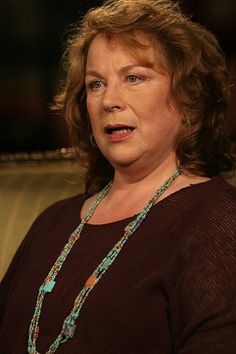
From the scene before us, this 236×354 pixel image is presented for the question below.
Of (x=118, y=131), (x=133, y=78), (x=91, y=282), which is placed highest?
(x=133, y=78)

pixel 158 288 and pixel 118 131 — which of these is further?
pixel 118 131

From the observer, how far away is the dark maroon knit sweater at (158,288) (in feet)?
3.37

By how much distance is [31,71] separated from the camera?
2.13 m

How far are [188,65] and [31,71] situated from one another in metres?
0.98

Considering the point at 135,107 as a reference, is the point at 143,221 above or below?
below

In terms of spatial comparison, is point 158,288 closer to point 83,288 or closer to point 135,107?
point 83,288

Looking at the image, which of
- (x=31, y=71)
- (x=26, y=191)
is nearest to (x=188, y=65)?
(x=26, y=191)

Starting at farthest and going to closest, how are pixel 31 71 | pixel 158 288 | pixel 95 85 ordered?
1. pixel 31 71
2. pixel 95 85
3. pixel 158 288

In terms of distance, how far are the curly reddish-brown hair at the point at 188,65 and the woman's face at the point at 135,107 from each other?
21 mm

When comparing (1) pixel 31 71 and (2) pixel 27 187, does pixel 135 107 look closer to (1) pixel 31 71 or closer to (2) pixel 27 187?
(2) pixel 27 187

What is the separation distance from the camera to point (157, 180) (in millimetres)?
1293

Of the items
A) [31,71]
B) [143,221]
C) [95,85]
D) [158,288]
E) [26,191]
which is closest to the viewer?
[158,288]

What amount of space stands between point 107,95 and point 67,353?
50cm

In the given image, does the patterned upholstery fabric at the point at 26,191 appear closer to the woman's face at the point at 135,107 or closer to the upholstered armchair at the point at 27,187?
the upholstered armchair at the point at 27,187
